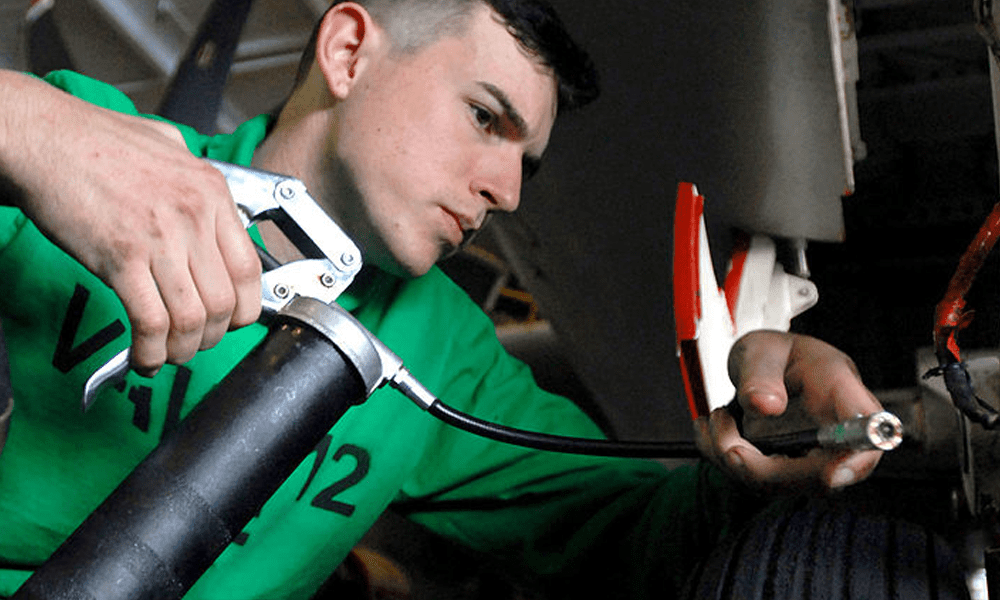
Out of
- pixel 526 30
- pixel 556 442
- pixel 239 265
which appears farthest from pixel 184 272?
pixel 526 30

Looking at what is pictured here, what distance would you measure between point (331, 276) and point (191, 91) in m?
0.85

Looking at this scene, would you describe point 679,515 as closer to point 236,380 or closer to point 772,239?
point 772,239

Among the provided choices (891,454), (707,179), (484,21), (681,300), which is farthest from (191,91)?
(891,454)

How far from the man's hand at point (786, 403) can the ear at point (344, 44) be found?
540mm

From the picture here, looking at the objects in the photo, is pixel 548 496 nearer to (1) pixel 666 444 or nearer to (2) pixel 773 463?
(1) pixel 666 444

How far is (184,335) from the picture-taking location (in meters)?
0.64

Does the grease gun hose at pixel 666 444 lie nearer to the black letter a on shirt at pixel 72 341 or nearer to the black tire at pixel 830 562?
the black tire at pixel 830 562

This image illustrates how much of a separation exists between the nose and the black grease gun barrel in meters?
0.43

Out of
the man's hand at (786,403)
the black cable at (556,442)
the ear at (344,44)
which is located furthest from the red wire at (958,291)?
the ear at (344,44)

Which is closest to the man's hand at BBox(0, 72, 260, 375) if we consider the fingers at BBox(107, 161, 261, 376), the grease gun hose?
the fingers at BBox(107, 161, 261, 376)

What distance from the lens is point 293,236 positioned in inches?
29.4

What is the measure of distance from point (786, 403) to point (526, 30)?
533 millimetres

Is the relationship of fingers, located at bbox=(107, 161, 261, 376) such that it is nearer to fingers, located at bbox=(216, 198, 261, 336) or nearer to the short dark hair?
fingers, located at bbox=(216, 198, 261, 336)

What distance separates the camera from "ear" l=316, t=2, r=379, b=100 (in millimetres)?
1133
